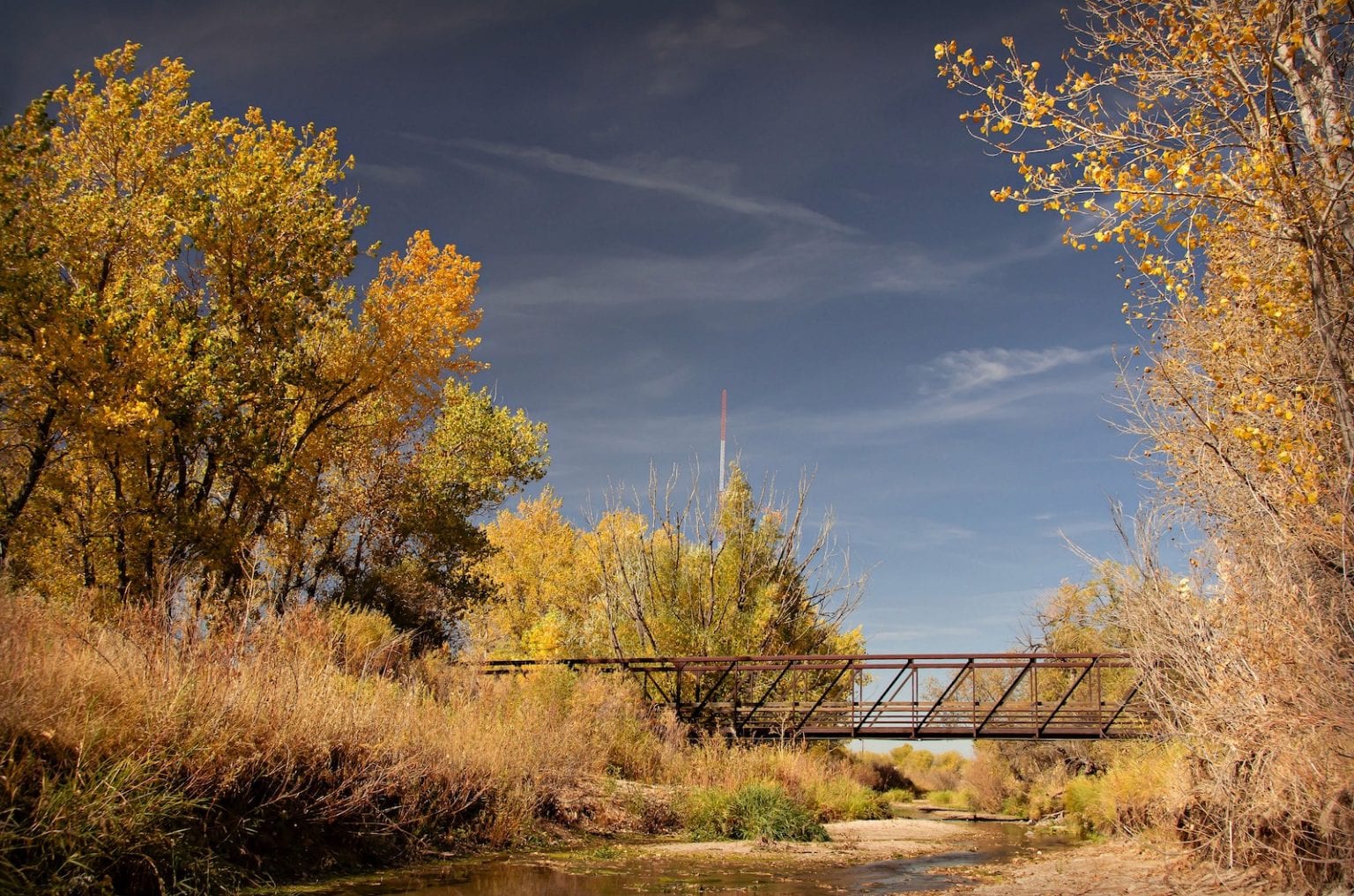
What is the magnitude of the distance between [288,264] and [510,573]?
2851 centimetres

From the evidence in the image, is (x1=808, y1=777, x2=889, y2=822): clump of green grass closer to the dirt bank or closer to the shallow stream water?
the shallow stream water

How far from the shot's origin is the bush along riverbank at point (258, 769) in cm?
762

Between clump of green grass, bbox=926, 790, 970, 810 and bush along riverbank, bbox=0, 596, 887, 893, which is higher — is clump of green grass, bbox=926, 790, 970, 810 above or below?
below

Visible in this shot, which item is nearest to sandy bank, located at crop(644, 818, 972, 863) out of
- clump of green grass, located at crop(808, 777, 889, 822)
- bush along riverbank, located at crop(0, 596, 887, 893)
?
clump of green grass, located at crop(808, 777, 889, 822)

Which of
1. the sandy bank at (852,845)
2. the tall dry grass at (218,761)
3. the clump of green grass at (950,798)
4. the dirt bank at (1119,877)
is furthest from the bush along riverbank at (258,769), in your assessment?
the clump of green grass at (950,798)

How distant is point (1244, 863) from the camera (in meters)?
9.31

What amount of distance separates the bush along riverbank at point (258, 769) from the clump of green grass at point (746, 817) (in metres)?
0.04

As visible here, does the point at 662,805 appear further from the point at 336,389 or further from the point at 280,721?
the point at 336,389

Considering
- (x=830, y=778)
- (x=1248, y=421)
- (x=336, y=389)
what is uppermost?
(x=336, y=389)

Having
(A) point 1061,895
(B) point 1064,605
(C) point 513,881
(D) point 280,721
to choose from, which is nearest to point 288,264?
(D) point 280,721

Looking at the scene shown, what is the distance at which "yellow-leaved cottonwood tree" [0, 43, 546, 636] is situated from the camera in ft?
55.1

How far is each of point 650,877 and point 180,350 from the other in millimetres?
14167

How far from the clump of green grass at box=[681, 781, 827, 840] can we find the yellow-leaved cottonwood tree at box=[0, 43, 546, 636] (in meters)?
8.72

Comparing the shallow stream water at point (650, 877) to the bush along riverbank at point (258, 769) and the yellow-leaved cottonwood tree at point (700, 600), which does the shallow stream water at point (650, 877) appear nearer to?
the bush along riverbank at point (258, 769)
